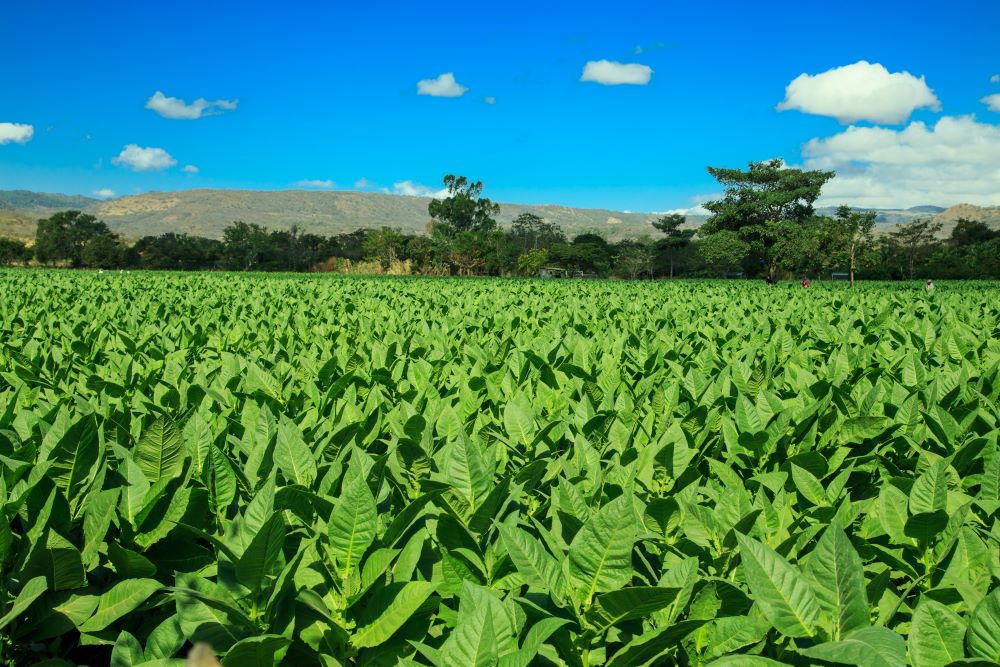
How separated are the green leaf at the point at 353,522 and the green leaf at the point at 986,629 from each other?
1.23 m

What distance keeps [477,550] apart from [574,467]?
0.65 meters

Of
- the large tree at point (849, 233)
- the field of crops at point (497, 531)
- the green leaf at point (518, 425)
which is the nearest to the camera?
the field of crops at point (497, 531)

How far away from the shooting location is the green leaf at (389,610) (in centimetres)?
140

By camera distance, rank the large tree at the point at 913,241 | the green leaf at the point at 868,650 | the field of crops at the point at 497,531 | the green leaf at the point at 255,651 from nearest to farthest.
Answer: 1. the green leaf at the point at 868,650
2. the green leaf at the point at 255,651
3. the field of crops at the point at 497,531
4. the large tree at the point at 913,241

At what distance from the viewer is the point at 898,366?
4535mm

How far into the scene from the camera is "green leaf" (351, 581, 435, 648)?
140 centimetres

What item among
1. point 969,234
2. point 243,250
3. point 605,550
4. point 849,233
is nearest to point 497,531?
point 605,550

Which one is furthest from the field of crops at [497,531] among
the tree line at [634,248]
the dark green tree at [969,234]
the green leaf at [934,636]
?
the dark green tree at [969,234]

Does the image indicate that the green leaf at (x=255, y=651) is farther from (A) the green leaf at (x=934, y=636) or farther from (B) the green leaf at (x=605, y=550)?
(A) the green leaf at (x=934, y=636)

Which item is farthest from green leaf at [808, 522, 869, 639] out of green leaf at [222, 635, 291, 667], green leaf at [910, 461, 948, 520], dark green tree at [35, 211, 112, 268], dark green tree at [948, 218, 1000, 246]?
dark green tree at [948, 218, 1000, 246]

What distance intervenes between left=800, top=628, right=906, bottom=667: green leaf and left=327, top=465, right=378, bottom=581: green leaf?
94 centimetres

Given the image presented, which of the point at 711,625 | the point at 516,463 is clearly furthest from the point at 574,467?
the point at 711,625

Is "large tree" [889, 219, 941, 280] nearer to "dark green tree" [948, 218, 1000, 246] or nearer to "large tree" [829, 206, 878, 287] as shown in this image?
"dark green tree" [948, 218, 1000, 246]

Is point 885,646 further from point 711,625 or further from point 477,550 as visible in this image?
point 477,550
